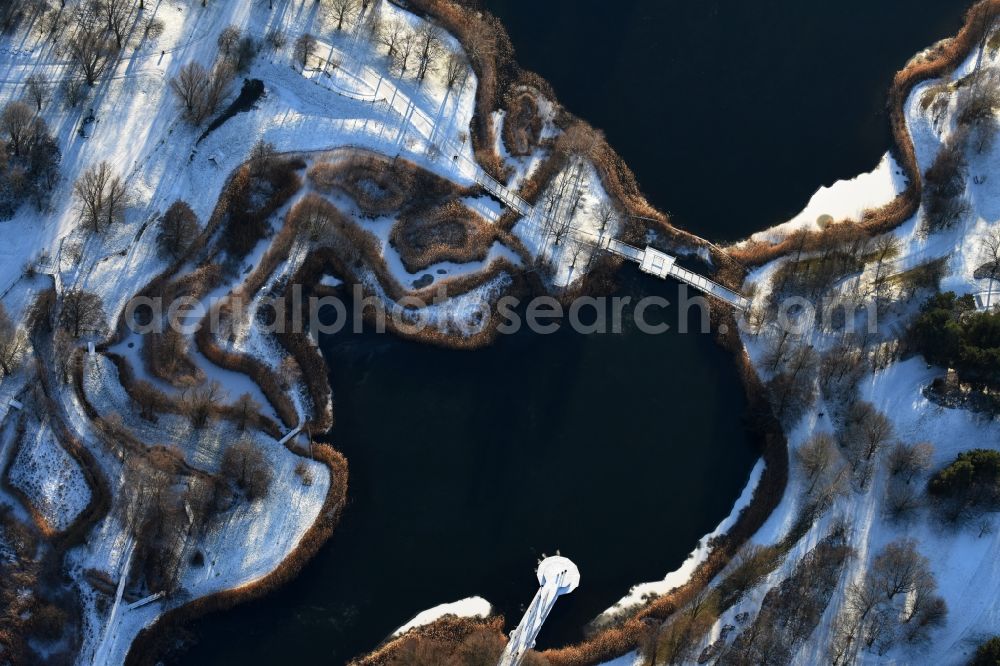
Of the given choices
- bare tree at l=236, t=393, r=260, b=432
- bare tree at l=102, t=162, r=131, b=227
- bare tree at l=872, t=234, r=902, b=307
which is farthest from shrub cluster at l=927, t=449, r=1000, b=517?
bare tree at l=102, t=162, r=131, b=227

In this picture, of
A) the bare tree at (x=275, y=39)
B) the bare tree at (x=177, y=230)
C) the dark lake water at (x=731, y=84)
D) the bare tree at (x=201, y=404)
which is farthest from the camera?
the dark lake water at (x=731, y=84)

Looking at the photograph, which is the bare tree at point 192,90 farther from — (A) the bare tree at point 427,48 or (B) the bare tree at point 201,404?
(B) the bare tree at point 201,404

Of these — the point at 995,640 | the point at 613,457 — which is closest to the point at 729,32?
the point at 613,457

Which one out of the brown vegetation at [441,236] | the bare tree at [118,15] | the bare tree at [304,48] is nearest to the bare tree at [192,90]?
the bare tree at [118,15]

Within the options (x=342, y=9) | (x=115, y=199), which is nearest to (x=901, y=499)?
(x=342, y=9)

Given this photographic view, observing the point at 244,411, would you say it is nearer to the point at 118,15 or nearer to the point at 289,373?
the point at 289,373

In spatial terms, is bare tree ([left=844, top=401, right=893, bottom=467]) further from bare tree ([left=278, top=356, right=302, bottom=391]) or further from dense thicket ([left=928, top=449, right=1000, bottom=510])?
bare tree ([left=278, top=356, right=302, bottom=391])
